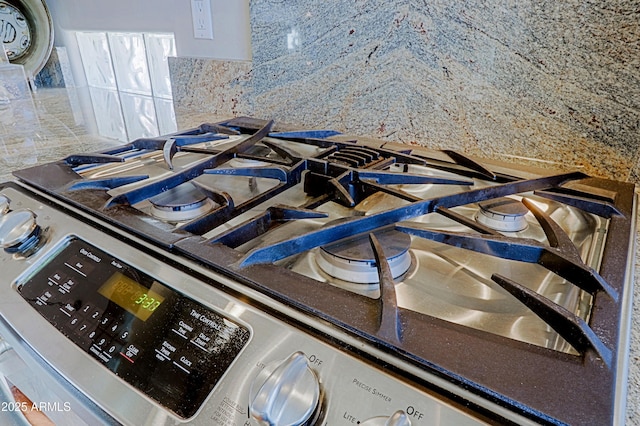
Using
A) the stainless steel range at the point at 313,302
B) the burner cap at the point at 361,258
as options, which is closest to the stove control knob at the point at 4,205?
the stainless steel range at the point at 313,302

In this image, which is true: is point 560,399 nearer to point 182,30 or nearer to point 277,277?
point 277,277

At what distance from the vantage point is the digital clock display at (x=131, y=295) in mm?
398

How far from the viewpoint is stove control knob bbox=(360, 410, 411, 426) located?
0.26 meters

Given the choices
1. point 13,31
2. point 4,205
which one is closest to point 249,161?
point 4,205

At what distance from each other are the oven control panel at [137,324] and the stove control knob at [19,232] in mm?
49

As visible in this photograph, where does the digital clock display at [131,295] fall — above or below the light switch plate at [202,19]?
below

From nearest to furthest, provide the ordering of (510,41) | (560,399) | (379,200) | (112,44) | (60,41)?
1. (560,399)
2. (379,200)
3. (510,41)
4. (112,44)
5. (60,41)

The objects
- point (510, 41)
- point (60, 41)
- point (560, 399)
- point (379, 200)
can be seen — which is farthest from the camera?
point (60, 41)

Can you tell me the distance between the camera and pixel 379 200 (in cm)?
64

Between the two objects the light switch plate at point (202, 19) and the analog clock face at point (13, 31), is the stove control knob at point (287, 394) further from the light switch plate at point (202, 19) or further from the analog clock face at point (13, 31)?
the analog clock face at point (13, 31)

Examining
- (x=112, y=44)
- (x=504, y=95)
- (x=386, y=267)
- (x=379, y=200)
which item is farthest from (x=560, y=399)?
(x=112, y=44)

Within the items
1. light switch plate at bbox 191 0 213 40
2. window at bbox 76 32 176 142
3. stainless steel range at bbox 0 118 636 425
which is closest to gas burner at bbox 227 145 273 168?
stainless steel range at bbox 0 118 636 425

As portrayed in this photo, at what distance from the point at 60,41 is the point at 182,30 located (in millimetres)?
1152

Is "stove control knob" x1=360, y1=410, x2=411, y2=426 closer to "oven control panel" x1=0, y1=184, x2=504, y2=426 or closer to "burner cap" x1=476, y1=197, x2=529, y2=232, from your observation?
"oven control panel" x1=0, y1=184, x2=504, y2=426
